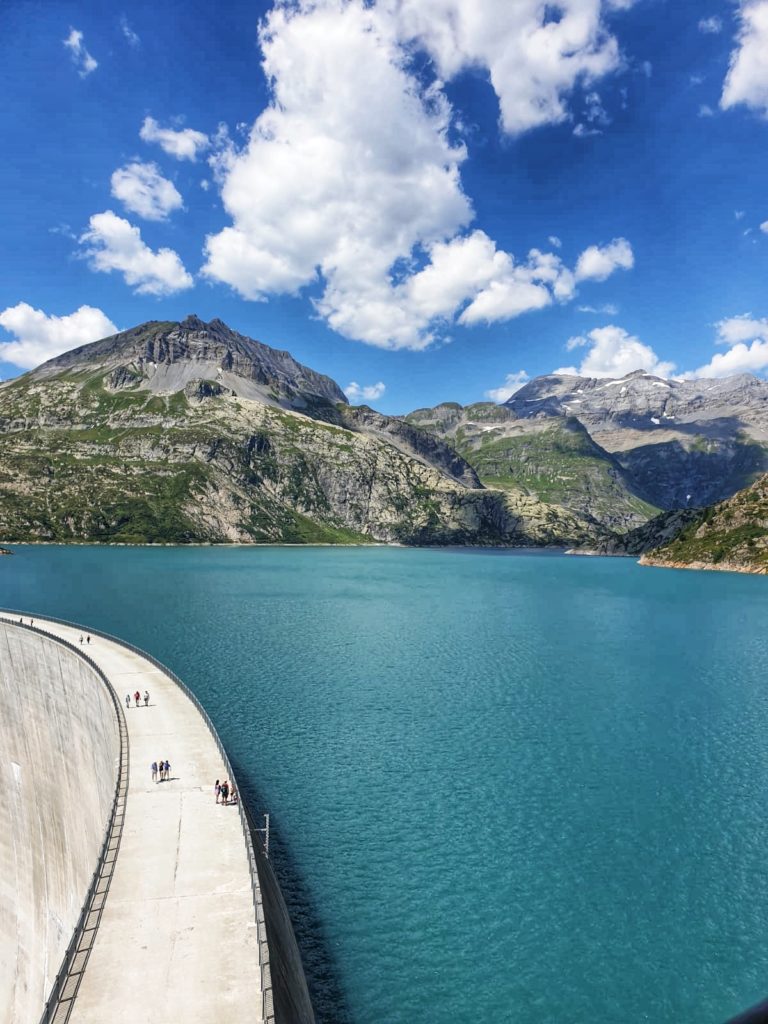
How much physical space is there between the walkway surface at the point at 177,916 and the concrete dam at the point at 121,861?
0.07m

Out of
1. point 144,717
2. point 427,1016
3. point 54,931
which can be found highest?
point 144,717

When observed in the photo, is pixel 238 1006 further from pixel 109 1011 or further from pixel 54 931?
pixel 54 931

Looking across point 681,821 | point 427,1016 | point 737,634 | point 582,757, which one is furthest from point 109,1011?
point 737,634

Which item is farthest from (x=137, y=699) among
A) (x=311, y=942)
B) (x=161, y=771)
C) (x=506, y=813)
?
(x=506, y=813)

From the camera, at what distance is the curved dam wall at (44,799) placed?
1705 inches

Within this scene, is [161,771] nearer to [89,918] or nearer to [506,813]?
[89,918]

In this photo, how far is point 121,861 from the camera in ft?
89.3

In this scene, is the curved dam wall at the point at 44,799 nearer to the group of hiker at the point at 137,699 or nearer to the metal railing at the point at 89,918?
the group of hiker at the point at 137,699

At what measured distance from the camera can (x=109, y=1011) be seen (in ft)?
58.4

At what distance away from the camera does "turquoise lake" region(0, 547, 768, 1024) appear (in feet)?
88.7

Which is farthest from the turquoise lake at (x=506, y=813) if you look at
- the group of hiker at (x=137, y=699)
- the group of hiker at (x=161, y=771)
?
the group of hiker at (x=137, y=699)

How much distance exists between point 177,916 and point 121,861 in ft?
19.7

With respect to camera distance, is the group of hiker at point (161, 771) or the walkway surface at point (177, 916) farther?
the group of hiker at point (161, 771)

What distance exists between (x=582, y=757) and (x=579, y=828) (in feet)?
45.0
